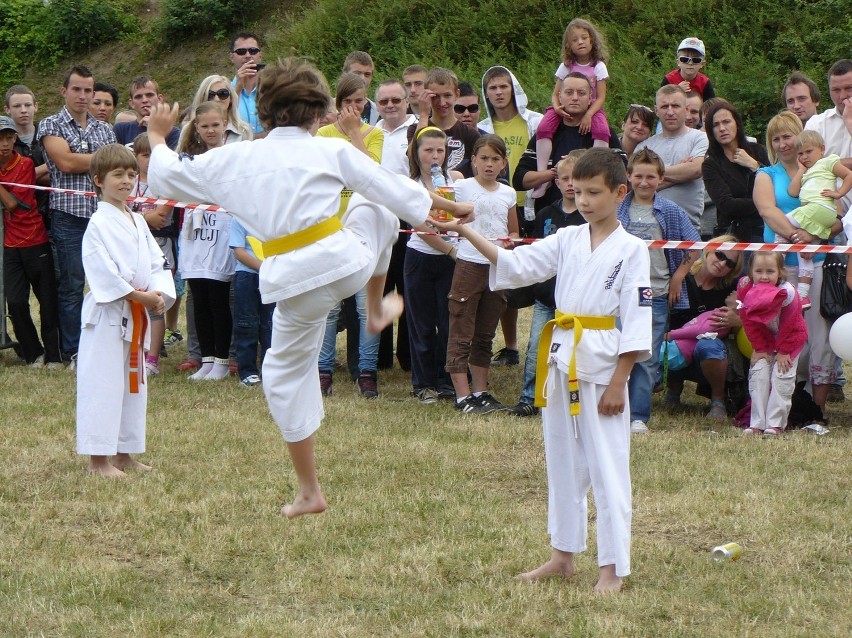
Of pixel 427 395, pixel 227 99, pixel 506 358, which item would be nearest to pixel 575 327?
pixel 427 395

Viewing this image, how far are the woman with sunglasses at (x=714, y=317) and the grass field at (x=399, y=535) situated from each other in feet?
1.67

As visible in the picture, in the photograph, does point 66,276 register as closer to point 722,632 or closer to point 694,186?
point 694,186

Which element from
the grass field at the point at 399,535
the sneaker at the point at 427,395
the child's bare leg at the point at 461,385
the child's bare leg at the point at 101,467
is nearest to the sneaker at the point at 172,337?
the grass field at the point at 399,535

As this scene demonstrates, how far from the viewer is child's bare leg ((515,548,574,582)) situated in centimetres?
500

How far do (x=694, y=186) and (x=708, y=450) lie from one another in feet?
8.76

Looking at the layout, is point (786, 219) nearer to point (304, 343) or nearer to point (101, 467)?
point (304, 343)

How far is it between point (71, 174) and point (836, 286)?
6235 millimetres

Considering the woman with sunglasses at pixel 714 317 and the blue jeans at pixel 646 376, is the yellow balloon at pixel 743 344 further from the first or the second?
the blue jeans at pixel 646 376

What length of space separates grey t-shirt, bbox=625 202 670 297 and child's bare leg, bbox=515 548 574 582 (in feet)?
11.6

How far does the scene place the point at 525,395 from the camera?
8359mm

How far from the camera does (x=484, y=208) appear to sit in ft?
27.2

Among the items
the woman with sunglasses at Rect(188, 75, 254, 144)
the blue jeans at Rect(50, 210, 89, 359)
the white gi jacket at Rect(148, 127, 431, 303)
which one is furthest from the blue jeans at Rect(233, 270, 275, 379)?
the white gi jacket at Rect(148, 127, 431, 303)

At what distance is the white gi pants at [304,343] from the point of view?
16.0 ft

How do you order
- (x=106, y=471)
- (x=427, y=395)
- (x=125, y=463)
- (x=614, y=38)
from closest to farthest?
1. (x=106, y=471)
2. (x=125, y=463)
3. (x=427, y=395)
4. (x=614, y=38)
